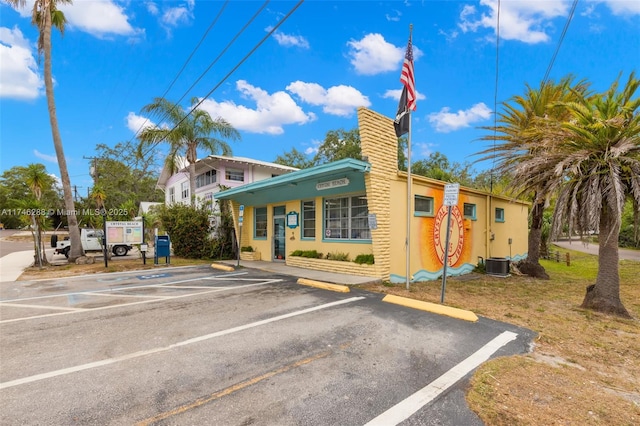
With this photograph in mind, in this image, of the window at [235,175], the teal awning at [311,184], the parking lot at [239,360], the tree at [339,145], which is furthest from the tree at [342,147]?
the parking lot at [239,360]

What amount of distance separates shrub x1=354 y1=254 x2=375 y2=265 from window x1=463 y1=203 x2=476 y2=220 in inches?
216

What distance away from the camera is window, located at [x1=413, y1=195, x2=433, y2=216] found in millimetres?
10900

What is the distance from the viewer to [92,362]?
4105 mm

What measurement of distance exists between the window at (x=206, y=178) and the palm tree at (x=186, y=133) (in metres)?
A: 1.82

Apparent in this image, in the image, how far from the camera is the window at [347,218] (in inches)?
435

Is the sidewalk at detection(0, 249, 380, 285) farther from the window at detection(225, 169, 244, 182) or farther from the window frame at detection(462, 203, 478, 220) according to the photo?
the window at detection(225, 169, 244, 182)

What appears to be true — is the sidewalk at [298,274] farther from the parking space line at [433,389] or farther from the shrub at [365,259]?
the parking space line at [433,389]

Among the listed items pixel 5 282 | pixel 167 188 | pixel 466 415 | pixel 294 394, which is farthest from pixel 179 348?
pixel 167 188

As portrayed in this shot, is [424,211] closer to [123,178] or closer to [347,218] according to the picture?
[347,218]

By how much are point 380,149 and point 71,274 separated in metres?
12.9

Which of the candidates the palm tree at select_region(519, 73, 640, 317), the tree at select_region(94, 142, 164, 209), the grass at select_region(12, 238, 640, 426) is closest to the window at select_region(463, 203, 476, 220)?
the grass at select_region(12, 238, 640, 426)

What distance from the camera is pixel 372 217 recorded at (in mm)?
9055

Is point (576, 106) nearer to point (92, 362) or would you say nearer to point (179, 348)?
point (179, 348)

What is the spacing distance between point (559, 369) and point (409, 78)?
720 centimetres
